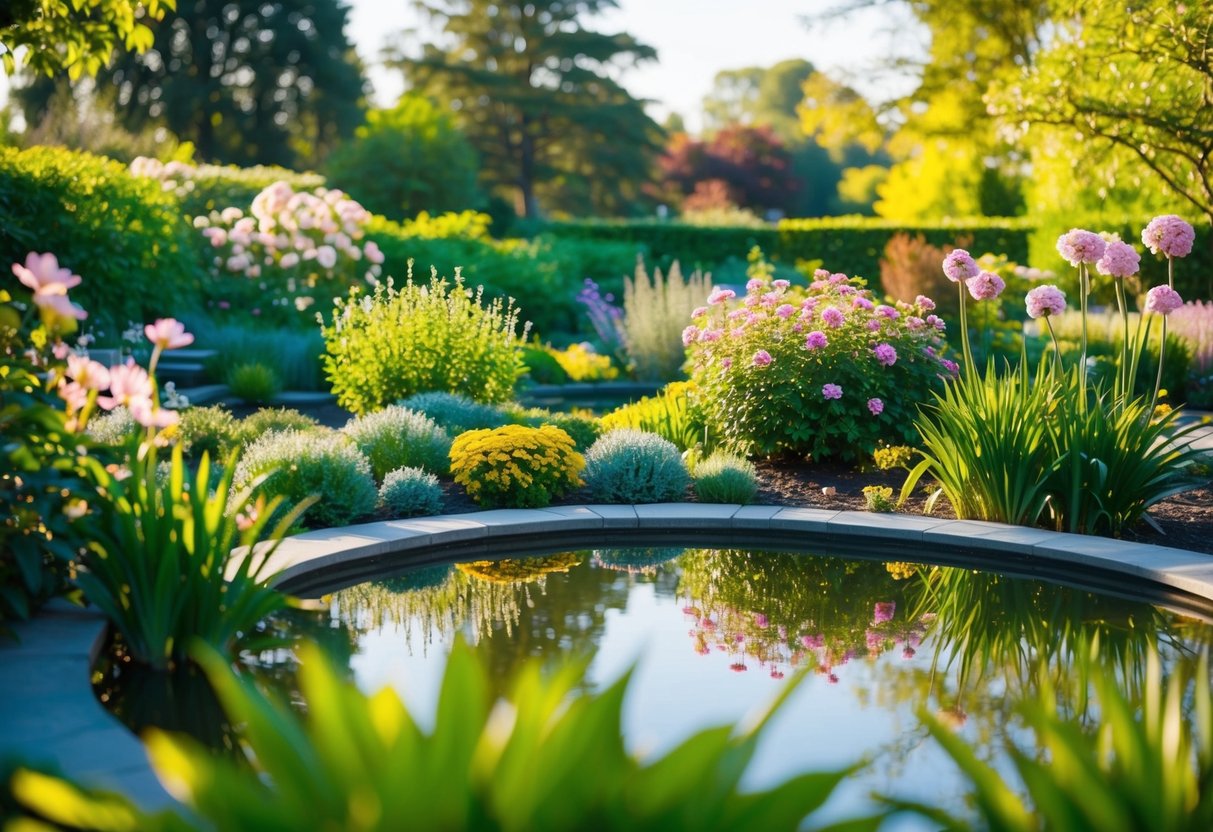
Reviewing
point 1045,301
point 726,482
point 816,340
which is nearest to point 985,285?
point 1045,301

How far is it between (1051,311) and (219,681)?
5263 millimetres

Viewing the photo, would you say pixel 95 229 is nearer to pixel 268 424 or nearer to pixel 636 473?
pixel 268 424

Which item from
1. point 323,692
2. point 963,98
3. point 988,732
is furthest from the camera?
point 963,98

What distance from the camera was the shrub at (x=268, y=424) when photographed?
779 cm

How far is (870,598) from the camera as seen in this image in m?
5.34

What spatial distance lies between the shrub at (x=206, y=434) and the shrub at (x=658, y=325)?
5449mm

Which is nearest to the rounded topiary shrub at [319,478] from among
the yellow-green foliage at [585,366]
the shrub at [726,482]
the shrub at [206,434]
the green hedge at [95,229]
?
the shrub at [206,434]

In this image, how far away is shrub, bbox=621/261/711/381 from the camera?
490 inches

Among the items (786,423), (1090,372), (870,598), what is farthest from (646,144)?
(870,598)

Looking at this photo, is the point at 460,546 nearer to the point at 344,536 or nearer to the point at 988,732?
the point at 344,536

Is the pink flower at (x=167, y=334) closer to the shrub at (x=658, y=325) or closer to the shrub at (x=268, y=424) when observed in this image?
the shrub at (x=268, y=424)

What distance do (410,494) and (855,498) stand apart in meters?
2.59

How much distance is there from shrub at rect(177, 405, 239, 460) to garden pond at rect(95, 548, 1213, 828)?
A: 8.29 ft

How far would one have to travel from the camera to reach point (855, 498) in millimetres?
7008
